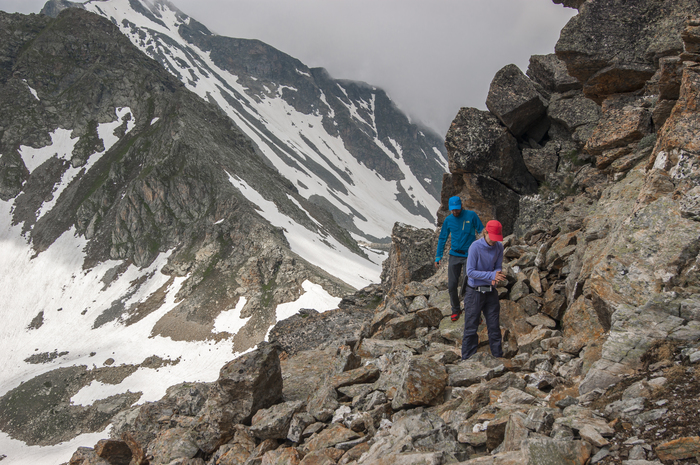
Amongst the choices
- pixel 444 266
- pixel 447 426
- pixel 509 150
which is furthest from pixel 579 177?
pixel 447 426

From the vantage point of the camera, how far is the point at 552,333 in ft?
25.6

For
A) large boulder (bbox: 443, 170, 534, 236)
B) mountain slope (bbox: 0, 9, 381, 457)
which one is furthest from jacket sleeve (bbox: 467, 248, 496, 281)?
mountain slope (bbox: 0, 9, 381, 457)

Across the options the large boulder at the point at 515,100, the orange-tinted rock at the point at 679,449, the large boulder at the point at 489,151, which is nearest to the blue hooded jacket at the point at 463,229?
the large boulder at the point at 489,151

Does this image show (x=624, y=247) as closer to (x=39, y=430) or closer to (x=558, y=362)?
(x=558, y=362)

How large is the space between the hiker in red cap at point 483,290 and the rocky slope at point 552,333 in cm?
38

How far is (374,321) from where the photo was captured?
1201 centimetres

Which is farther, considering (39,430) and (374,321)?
(39,430)

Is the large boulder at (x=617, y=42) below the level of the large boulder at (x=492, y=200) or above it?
above

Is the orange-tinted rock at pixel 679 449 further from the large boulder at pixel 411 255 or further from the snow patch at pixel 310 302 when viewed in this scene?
the snow patch at pixel 310 302

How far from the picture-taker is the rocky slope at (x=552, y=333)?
4.55 meters

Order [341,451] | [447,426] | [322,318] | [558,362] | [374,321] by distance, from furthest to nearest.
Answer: [322,318] < [374,321] < [558,362] < [341,451] < [447,426]

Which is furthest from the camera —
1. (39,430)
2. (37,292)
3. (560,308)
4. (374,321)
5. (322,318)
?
(37,292)

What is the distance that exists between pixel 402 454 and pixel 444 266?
10.3 meters

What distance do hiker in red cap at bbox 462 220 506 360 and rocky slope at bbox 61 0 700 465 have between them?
0.38 metres
